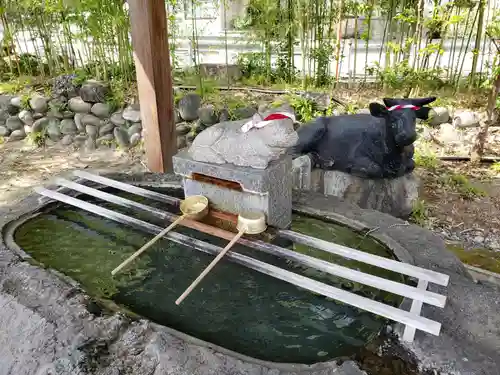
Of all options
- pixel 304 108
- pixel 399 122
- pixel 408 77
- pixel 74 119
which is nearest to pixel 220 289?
pixel 399 122

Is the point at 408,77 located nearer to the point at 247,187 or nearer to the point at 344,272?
the point at 247,187

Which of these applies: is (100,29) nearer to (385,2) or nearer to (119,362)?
(385,2)

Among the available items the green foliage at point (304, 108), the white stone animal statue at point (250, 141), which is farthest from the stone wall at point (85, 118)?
the white stone animal statue at point (250, 141)

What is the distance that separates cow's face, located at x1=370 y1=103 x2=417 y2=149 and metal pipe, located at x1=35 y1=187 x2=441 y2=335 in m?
1.86

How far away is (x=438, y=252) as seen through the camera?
2.33m

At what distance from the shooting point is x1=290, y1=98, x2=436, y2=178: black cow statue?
3562mm

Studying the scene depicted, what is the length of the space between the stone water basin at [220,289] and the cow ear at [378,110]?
4.04 feet

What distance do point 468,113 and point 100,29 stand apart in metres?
5.44

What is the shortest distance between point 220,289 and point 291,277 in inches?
18.0

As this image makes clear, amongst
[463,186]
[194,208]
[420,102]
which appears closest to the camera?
[194,208]

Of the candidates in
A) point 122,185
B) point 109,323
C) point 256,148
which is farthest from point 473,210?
point 109,323

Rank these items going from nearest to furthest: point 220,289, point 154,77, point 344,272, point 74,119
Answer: point 344,272, point 220,289, point 154,77, point 74,119

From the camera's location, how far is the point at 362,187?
12.9ft

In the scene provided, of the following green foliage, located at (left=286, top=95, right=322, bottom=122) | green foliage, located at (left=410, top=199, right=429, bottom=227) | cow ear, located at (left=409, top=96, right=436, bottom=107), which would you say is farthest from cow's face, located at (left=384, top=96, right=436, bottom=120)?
green foliage, located at (left=286, top=95, right=322, bottom=122)
